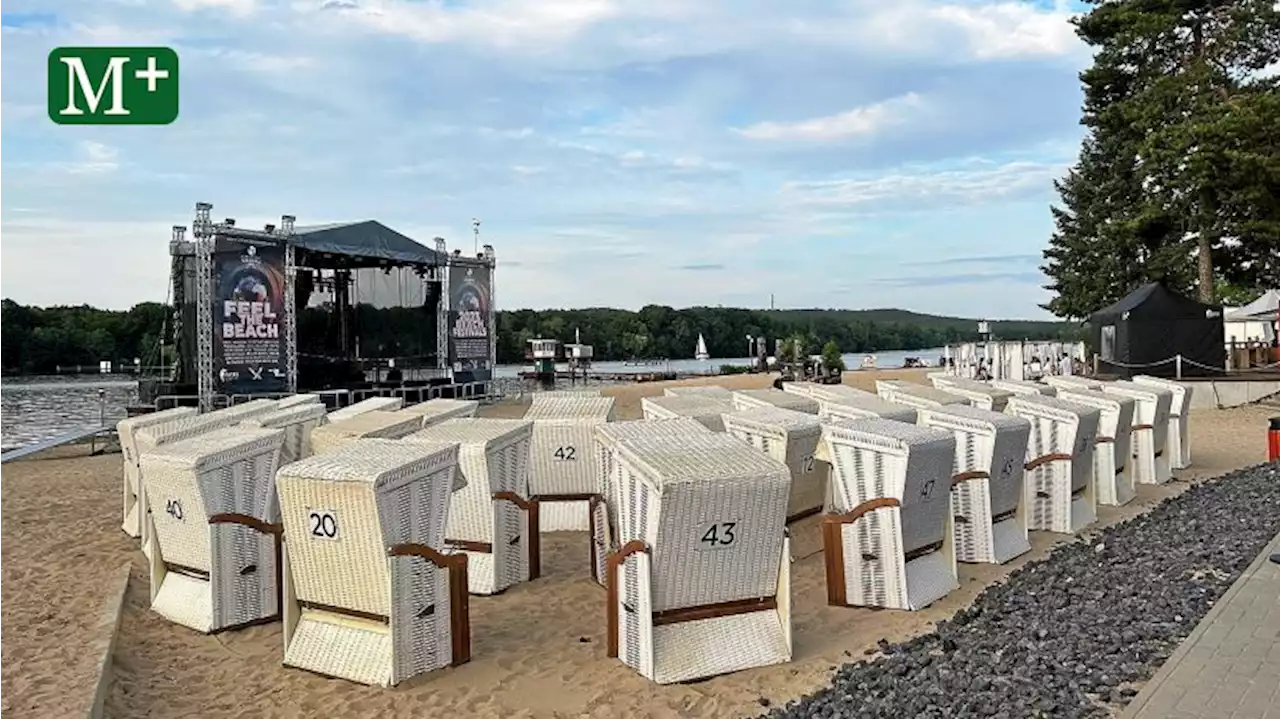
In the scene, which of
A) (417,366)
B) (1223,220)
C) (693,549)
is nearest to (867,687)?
(693,549)

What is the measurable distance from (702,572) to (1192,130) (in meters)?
21.1

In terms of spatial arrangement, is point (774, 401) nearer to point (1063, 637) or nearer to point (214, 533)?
point (1063, 637)

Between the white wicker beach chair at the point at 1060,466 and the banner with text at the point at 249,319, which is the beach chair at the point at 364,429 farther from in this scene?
the banner with text at the point at 249,319

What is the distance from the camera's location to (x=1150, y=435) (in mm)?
9820

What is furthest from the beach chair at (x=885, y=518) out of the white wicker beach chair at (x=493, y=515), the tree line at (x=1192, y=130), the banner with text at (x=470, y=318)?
the tree line at (x=1192, y=130)

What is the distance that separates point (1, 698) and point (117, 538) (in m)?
3.90

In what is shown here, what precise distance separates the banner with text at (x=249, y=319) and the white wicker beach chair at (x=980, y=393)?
10.5 meters

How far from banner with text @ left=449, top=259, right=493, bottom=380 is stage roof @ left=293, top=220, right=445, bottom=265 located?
1711 millimetres

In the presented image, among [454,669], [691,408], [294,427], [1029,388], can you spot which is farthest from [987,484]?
[1029,388]

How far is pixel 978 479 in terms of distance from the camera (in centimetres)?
623

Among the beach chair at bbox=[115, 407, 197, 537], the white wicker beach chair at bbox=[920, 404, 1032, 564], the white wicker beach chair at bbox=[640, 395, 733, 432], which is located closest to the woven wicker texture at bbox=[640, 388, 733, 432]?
the white wicker beach chair at bbox=[640, 395, 733, 432]

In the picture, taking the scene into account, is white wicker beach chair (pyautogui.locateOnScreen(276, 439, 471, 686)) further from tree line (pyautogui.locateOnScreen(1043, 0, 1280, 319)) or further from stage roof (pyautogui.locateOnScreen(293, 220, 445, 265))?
tree line (pyautogui.locateOnScreen(1043, 0, 1280, 319))

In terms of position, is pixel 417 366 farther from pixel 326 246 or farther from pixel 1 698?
pixel 1 698

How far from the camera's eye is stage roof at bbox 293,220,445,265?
17438 millimetres
